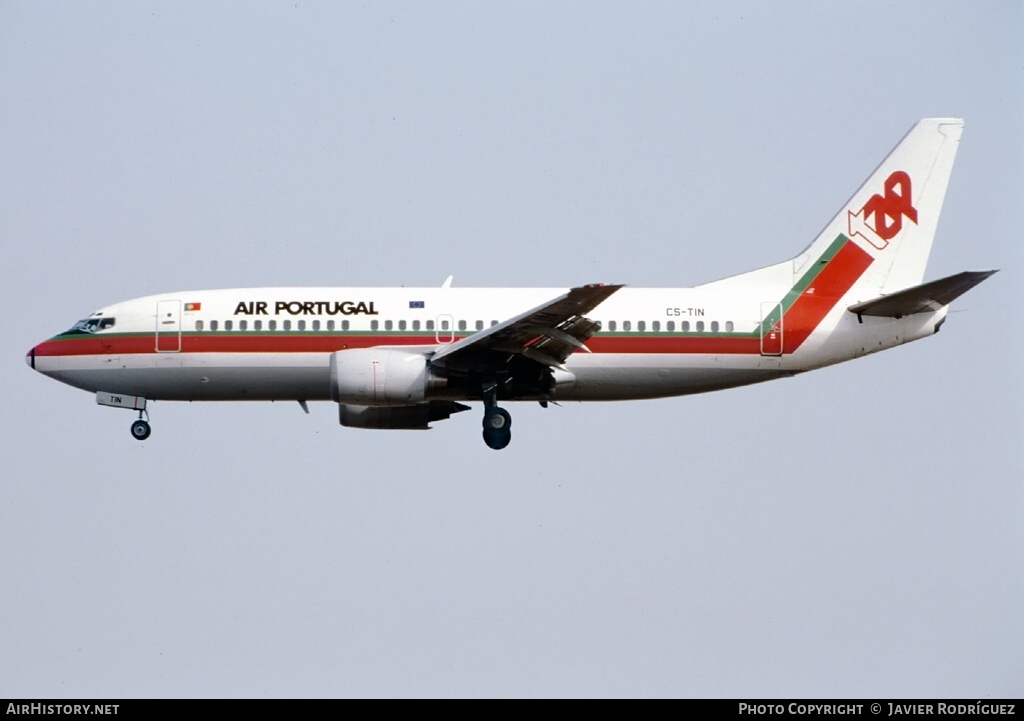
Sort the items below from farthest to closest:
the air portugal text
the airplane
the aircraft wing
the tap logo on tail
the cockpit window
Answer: the tap logo on tail < the cockpit window < the air portugal text < the airplane < the aircraft wing

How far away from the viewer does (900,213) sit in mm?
45062

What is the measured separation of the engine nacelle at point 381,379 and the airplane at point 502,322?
46cm

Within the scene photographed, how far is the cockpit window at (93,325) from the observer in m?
44.4

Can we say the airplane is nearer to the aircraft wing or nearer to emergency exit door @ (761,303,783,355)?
emergency exit door @ (761,303,783,355)

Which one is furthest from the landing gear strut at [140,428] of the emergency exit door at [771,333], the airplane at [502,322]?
the emergency exit door at [771,333]

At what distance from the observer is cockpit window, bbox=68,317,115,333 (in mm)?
44438

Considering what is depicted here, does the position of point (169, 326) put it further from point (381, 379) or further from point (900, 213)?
point (900, 213)

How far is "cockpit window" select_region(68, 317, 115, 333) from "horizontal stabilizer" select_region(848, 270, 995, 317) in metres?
17.9

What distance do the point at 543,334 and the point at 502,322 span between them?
1.46 metres

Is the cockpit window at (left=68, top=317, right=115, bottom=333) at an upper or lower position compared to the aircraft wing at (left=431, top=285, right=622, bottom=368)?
upper

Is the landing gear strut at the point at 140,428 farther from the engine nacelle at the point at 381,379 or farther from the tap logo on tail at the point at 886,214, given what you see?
the tap logo on tail at the point at 886,214

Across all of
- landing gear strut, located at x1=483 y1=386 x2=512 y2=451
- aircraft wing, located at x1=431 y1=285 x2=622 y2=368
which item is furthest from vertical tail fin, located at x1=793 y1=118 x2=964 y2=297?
landing gear strut, located at x1=483 y1=386 x2=512 y2=451

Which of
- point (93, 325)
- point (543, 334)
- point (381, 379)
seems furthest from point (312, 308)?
point (543, 334)

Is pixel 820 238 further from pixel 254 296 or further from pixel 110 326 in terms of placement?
pixel 110 326
